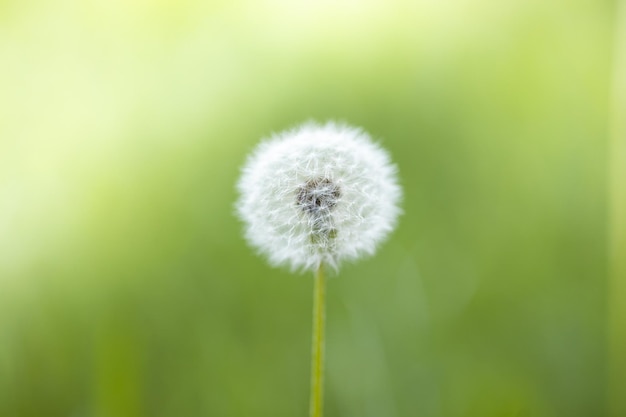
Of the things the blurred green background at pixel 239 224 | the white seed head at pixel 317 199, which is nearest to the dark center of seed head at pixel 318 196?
the white seed head at pixel 317 199

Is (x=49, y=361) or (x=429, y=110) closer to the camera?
(x=49, y=361)

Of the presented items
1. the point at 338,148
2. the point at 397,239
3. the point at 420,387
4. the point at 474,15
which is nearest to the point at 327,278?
the point at 397,239

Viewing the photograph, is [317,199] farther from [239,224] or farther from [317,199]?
[239,224]

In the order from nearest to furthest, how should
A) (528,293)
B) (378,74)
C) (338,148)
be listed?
(338,148)
(528,293)
(378,74)

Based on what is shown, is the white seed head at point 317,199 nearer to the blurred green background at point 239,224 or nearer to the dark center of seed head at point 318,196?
the dark center of seed head at point 318,196

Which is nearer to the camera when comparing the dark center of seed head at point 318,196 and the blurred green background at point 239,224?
the dark center of seed head at point 318,196

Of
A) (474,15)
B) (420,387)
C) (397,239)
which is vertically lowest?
(420,387)

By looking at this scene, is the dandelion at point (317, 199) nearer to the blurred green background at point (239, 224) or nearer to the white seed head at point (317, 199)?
the white seed head at point (317, 199)

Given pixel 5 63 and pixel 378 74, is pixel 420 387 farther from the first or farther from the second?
pixel 5 63

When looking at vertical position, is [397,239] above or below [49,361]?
above
